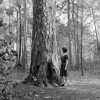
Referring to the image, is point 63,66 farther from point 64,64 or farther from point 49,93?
point 49,93

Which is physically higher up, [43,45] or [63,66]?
[43,45]

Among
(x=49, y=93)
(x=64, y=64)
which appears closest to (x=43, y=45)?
(x=64, y=64)

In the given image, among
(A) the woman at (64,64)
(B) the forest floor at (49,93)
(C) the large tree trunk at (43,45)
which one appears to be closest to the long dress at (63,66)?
(A) the woman at (64,64)

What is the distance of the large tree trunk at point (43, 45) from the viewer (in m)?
7.52

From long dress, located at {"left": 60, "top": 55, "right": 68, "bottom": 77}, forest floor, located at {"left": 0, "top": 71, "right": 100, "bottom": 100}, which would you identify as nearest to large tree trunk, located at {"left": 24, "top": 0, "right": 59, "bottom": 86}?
long dress, located at {"left": 60, "top": 55, "right": 68, "bottom": 77}

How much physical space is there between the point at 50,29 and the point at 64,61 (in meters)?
1.70

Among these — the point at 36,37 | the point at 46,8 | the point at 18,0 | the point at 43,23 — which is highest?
the point at 18,0

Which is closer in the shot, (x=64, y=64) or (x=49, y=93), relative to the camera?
(x=49, y=93)

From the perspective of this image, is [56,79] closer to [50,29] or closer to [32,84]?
[32,84]

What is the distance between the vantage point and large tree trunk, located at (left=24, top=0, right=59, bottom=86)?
752 centimetres

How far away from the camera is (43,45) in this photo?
25.2 ft

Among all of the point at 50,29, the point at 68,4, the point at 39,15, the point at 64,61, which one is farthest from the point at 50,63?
the point at 68,4

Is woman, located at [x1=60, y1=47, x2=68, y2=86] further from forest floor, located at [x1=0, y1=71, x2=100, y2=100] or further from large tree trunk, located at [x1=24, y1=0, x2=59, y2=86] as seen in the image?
forest floor, located at [x1=0, y1=71, x2=100, y2=100]

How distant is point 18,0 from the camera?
21.5 meters
